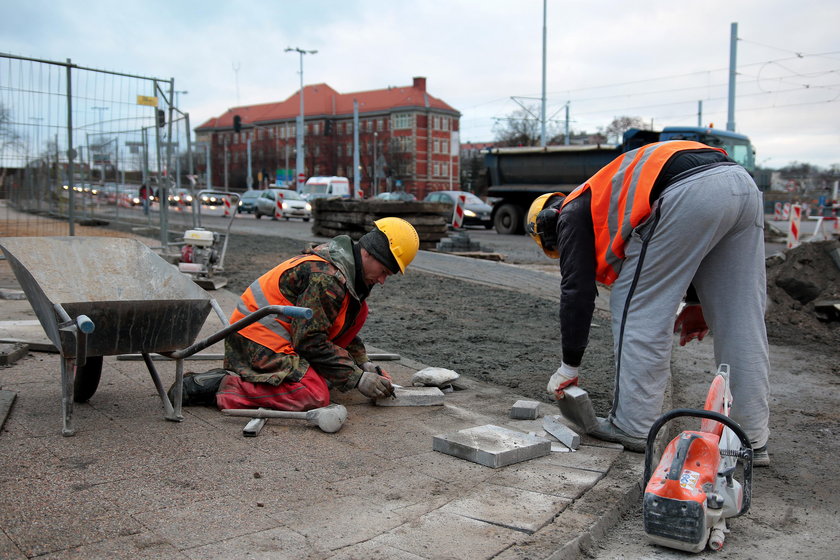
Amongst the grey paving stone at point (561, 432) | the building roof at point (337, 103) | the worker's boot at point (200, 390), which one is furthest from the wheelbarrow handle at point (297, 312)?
the building roof at point (337, 103)

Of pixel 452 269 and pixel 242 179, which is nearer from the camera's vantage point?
pixel 452 269

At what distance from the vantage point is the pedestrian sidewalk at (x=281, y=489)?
2576 millimetres

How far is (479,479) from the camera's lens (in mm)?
3336

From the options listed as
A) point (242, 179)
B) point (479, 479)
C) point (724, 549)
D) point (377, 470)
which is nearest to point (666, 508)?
point (724, 549)

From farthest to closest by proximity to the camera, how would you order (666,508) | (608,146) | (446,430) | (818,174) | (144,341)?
(818,174)
(608,146)
(446,430)
(144,341)
(666,508)

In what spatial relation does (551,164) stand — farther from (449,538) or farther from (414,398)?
(449,538)

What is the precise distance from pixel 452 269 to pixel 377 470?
28.3 feet

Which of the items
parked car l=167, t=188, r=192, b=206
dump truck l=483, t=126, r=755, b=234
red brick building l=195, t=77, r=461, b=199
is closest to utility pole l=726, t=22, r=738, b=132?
dump truck l=483, t=126, r=755, b=234

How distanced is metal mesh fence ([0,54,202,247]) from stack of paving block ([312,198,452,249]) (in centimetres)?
400

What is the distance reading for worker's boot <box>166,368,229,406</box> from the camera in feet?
13.8

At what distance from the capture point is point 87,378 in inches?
161

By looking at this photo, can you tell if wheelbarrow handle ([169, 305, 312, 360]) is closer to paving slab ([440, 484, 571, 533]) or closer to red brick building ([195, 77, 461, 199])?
paving slab ([440, 484, 571, 533])

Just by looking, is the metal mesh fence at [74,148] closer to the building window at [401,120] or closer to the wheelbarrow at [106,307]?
the wheelbarrow at [106,307]

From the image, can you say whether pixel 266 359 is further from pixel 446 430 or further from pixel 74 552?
pixel 74 552
